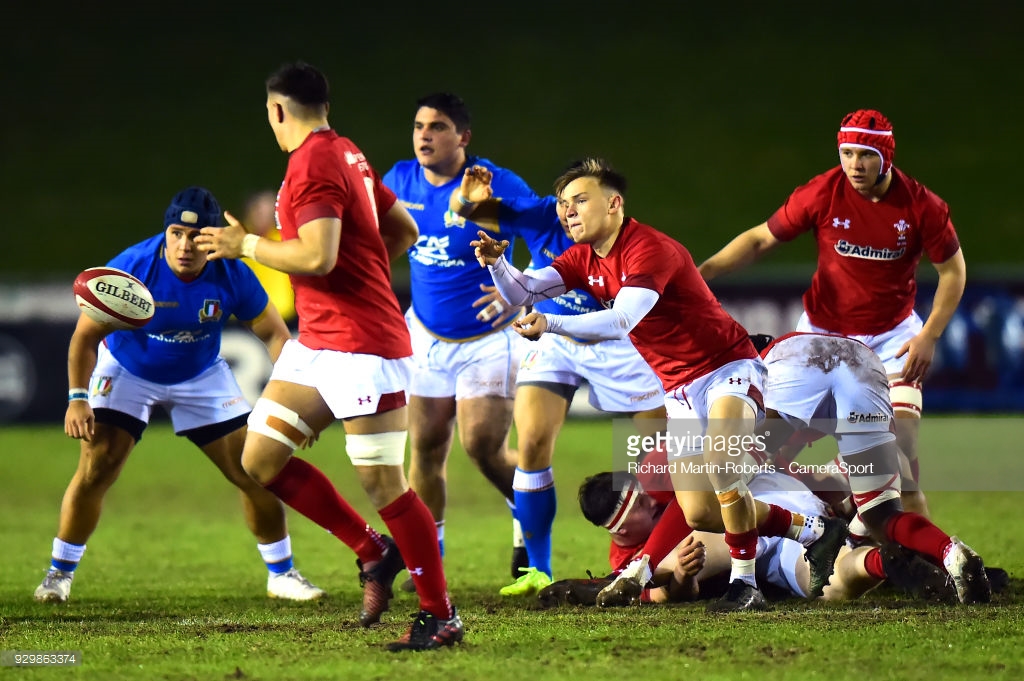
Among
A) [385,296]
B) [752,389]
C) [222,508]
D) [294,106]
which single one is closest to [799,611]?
[752,389]

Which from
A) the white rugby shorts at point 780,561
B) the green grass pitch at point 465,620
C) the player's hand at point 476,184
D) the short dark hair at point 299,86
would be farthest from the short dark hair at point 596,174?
the green grass pitch at point 465,620

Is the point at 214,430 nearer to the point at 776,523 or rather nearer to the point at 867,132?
the point at 776,523

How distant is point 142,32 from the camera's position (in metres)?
24.6

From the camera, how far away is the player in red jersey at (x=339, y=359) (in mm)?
5027

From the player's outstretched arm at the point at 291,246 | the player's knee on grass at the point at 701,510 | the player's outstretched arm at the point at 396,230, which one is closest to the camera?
the player's outstretched arm at the point at 291,246

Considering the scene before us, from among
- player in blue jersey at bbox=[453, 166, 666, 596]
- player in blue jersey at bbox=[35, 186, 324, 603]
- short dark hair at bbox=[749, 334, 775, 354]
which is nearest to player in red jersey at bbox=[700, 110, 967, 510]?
short dark hair at bbox=[749, 334, 775, 354]

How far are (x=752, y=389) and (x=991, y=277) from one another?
846 centimetres

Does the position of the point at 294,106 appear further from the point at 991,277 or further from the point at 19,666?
the point at 991,277

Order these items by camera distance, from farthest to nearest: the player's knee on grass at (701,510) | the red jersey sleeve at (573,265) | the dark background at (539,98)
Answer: the dark background at (539,98) → the red jersey sleeve at (573,265) → the player's knee on grass at (701,510)

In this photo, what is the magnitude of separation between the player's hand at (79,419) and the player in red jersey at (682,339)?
6.42 feet

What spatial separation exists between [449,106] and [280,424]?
265cm

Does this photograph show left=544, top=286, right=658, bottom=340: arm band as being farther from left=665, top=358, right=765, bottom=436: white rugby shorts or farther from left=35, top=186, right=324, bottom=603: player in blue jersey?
left=35, top=186, right=324, bottom=603: player in blue jersey

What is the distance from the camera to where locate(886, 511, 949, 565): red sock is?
5922mm

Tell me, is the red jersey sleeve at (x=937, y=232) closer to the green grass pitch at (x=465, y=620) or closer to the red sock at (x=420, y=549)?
the green grass pitch at (x=465, y=620)
